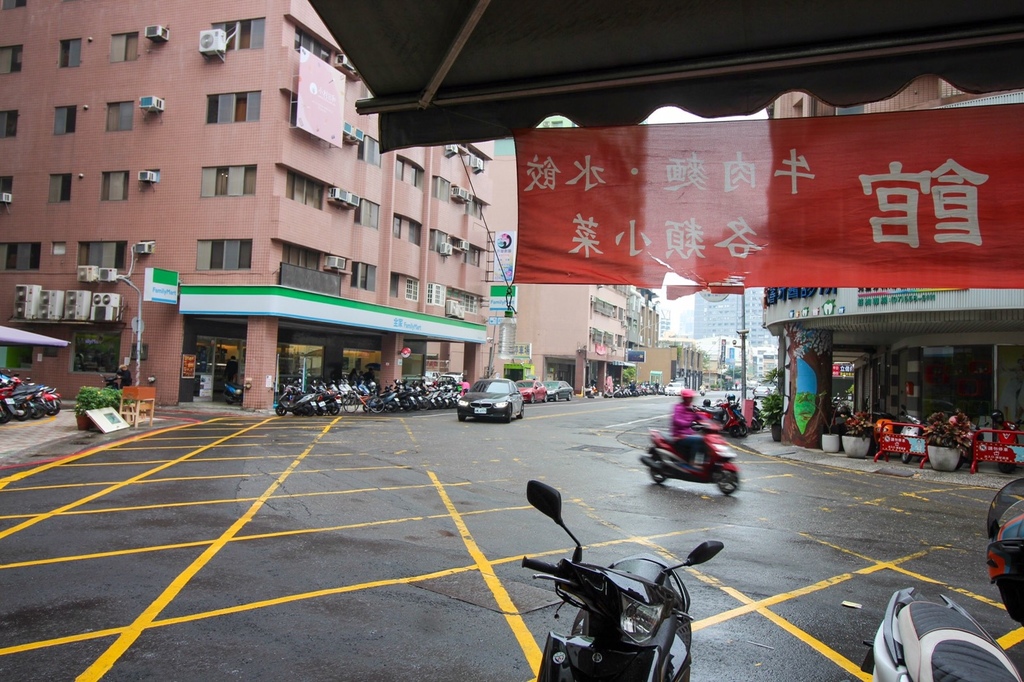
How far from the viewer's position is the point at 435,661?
3.92m

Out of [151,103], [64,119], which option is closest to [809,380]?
[151,103]

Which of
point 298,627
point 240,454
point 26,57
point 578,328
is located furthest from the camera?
point 578,328

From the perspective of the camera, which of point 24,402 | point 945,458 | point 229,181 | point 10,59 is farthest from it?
point 10,59

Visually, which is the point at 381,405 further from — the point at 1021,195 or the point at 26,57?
the point at 1021,195

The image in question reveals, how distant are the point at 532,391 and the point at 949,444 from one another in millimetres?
28341

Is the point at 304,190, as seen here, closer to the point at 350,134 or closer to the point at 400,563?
the point at 350,134

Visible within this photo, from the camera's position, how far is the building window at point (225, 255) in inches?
976

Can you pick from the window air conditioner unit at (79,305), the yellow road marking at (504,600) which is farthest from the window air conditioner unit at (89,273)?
the yellow road marking at (504,600)

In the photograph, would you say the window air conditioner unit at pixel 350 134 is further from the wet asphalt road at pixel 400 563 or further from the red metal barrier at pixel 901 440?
the red metal barrier at pixel 901 440

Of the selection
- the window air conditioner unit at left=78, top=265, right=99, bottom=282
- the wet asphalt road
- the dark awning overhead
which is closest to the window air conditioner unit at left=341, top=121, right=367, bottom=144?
the window air conditioner unit at left=78, top=265, right=99, bottom=282

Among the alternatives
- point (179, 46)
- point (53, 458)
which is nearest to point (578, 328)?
point (179, 46)

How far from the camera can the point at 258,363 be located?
24406 millimetres

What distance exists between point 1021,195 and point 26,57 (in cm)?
3654

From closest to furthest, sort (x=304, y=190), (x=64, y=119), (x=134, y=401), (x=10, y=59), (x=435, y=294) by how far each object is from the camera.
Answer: (x=134, y=401), (x=304, y=190), (x=64, y=119), (x=10, y=59), (x=435, y=294)
